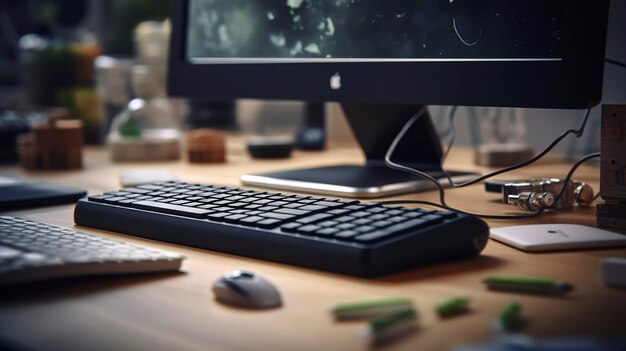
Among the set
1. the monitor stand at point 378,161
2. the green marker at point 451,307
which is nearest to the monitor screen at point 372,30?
Answer: the monitor stand at point 378,161

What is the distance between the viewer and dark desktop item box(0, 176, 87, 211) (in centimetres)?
91

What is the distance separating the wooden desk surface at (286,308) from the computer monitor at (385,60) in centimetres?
21

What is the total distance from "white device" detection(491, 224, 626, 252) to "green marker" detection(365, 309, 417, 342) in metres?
0.23

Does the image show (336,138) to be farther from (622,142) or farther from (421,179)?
(622,142)

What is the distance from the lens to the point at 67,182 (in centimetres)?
116

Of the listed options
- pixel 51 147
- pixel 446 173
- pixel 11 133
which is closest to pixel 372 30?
pixel 446 173

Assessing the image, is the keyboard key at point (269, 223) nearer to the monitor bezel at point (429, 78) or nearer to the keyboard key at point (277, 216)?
the keyboard key at point (277, 216)

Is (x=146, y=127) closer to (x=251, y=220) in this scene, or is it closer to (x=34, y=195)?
(x=34, y=195)

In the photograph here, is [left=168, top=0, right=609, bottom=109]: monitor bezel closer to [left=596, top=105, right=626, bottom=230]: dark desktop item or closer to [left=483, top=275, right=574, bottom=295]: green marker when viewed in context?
[left=596, top=105, right=626, bottom=230]: dark desktop item

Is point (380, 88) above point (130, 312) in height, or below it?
above

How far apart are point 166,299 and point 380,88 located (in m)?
0.49

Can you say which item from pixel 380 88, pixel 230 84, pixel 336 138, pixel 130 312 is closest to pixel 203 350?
pixel 130 312

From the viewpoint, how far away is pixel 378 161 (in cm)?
111

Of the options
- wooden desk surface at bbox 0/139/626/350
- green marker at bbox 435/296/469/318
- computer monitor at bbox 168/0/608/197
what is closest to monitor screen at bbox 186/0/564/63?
computer monitor at bbox 168/0/608/197
